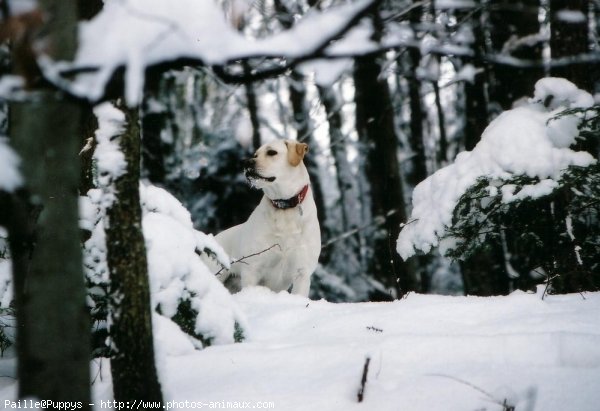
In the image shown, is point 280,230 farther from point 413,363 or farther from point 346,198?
point 346,198

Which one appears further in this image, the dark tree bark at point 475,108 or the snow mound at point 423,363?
the dark tree bark at point 475,108

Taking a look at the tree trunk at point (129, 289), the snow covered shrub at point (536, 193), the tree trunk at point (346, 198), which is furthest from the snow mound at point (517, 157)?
the tree trunk at point (346, 198)

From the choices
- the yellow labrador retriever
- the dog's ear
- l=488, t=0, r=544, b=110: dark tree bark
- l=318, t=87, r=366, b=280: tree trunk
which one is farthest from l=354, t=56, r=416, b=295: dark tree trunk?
the yellow labrador retriever

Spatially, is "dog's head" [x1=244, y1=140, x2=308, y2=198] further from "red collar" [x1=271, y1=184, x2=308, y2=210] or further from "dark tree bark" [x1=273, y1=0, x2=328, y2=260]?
"dark tree bark" [x1=273, y1=0, x2=328, y2=260]

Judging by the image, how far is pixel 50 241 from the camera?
55.9 inches

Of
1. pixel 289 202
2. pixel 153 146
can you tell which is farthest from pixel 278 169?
pixel 153 146

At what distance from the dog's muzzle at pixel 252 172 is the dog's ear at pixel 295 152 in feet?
0.89

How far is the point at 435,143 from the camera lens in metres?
17.4

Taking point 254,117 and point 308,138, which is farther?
point 254,117

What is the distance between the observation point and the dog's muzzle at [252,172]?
5.01 meters

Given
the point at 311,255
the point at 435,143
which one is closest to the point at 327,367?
the point at 311,255

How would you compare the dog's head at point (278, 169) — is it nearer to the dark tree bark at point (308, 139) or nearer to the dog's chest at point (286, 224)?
the dog's chest at point (286, 224)

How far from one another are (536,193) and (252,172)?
2631 mm

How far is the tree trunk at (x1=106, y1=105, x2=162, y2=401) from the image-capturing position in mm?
1633
